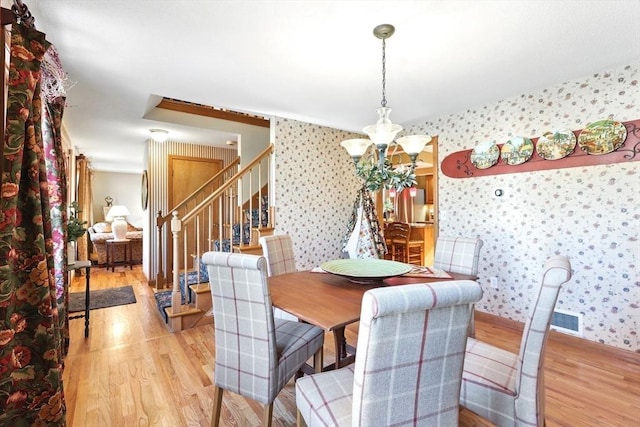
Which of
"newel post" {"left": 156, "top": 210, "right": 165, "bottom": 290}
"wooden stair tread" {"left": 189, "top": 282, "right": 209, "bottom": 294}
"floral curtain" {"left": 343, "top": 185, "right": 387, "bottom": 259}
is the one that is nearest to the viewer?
"wooden stair tread" {"left": 189, "top": 282, "right": 209, "bottom": 294}

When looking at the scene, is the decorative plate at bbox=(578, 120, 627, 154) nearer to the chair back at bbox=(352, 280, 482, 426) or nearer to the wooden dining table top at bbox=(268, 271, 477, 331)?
the wooden dining table top at bbox=(268, 271, 477, 331)

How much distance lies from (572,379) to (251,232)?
9.95 feet

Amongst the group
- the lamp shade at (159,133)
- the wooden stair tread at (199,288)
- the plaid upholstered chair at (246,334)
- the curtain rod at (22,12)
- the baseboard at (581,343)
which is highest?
the lamp shade at (159,133)

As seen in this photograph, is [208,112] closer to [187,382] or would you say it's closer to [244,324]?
[187,382]

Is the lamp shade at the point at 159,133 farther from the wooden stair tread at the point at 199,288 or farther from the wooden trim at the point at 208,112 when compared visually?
the wooden stair tread at the point at 199,288

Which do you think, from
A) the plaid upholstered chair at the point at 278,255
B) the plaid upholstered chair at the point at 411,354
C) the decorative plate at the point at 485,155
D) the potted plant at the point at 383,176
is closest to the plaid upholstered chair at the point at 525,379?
the plaid upholstered chair at the point at 411,354

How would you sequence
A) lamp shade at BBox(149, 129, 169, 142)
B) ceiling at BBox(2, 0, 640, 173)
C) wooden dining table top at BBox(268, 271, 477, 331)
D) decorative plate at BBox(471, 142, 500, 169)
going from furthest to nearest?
1. lamp shade at BBox(149, 129, 169, 142)
2. decorative plate at BBox(471, 142, 500, 169)
3. ceiling at BBox(2, 0, 640, 173)
4. wooden dining table top at BBox(268, 271, 477, 331)

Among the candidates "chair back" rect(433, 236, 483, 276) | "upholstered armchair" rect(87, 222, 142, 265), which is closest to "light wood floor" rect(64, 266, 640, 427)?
"chair back" rect(433, 236, 483, 276)

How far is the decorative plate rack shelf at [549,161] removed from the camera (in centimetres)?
238

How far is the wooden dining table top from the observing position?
1.31m

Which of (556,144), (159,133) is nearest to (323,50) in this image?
(556,144)

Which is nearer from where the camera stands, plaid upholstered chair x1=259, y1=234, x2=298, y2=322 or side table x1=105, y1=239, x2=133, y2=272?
plaid upholstered chair x1=259, y1=234, x2=298, y2=322

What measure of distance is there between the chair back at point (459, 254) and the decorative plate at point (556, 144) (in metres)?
1.21

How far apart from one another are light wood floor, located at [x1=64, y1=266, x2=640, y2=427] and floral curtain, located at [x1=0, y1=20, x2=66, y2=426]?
0.47 meters
